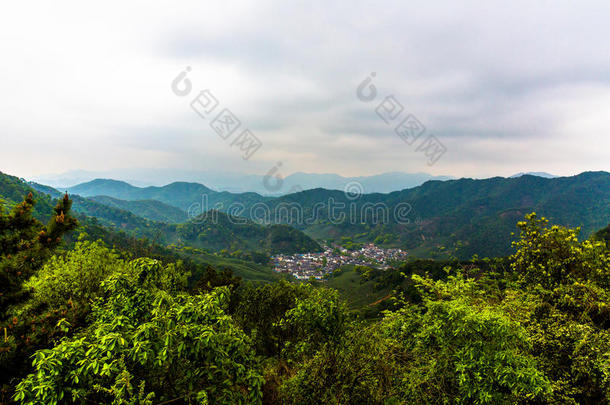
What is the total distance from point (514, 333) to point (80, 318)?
58.7ft

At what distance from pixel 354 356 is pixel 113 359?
8.35 metres

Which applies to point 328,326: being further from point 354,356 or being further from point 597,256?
point 597,256

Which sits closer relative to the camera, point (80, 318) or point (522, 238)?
point (80, 318)

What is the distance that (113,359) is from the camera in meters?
5.83

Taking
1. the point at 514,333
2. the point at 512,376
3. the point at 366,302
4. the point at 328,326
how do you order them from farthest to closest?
the point at 366,302 → the point at 328,326 → the point at 514,333 → the point at 512,376

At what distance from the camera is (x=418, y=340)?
34.4ft

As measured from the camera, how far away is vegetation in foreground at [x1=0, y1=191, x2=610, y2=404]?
6020 millimetres

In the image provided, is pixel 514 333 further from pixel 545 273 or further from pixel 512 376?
pixel 545 273

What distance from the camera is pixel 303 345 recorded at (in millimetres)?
10828

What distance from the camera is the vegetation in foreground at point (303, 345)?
19.7 ft

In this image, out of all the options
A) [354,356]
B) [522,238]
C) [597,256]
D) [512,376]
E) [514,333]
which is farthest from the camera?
[522,238]

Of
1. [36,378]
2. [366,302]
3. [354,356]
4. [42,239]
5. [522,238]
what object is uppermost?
[42,239]

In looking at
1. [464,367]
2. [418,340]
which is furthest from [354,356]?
[464,367]

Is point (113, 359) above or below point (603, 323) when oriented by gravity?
above
